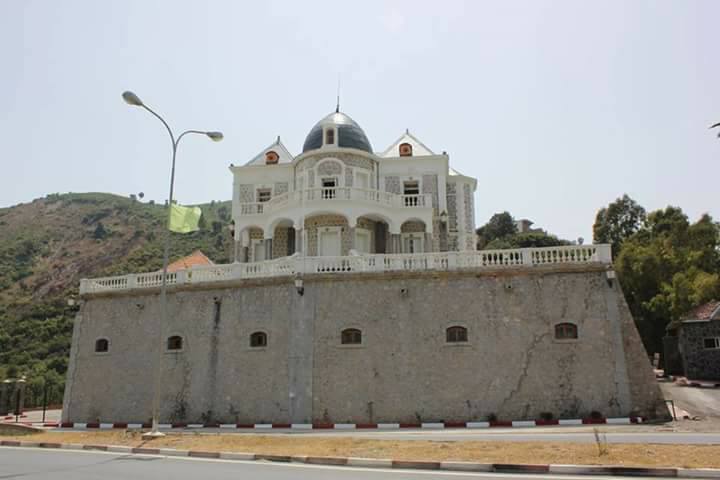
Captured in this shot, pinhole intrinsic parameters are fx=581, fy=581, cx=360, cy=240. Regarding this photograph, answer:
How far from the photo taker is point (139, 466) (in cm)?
1110

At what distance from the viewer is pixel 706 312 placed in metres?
29.8

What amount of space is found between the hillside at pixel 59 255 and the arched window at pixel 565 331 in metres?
30.4

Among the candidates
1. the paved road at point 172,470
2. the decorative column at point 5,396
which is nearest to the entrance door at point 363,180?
the paved road at point 172,470

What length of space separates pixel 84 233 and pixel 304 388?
8076 cm

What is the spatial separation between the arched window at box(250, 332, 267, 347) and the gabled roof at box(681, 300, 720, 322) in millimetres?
22018

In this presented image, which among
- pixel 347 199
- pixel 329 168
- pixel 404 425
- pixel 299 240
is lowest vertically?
pixel 404 425

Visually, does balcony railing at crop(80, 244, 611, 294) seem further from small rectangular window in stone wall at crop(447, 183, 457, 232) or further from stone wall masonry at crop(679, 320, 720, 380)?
stone wall masonry at crop(679, 320, 720, 380)

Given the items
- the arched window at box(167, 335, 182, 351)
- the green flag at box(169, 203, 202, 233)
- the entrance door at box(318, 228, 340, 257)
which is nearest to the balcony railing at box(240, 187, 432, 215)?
the entrance door at box(318, 228, 340, 257)

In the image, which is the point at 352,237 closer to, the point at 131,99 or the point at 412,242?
A: the point at 412,242

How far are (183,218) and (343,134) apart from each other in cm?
1365

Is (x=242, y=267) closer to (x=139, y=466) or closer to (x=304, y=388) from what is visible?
(x=304, y=388)

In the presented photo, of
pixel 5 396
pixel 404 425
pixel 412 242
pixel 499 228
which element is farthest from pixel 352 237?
pixel 499 228

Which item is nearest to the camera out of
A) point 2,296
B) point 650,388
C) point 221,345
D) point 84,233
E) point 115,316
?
point 650,388

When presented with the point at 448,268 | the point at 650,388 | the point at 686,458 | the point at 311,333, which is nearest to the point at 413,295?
the point at 448,268
